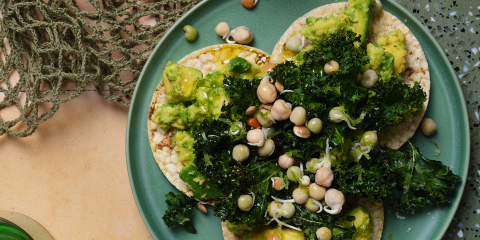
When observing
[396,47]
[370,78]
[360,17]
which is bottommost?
[370,78]

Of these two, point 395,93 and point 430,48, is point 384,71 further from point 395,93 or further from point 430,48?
point 430,48

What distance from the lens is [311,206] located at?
7.97 ft

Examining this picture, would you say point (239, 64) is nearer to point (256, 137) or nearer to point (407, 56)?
point (256, 137)

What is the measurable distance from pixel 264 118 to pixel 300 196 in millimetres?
586

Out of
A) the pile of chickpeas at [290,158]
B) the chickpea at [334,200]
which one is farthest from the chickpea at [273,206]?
the chickpea at [334,200]

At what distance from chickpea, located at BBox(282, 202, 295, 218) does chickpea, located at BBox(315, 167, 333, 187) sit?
0.85ft

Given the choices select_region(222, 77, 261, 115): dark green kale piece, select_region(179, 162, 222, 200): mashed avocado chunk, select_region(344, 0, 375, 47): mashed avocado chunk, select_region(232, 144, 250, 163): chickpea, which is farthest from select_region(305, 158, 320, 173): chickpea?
select_region(344, 0, 375, 47): mashed avocado chunk

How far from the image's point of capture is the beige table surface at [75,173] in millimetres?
A: 3234

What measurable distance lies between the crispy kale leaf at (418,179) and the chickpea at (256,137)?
2.87ft

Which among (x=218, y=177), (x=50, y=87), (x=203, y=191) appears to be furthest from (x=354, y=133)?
(x=50, y=87)

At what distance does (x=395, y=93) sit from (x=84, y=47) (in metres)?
2.56

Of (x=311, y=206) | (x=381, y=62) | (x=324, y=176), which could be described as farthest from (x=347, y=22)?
(x=311, y=206)

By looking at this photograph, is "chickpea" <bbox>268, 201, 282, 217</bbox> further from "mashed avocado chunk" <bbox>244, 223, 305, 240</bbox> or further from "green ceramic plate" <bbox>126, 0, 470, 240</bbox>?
"green ceramic plate" <bbox>126, 0, 470, 240</bbox>

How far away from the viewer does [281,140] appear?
8.21 feet
